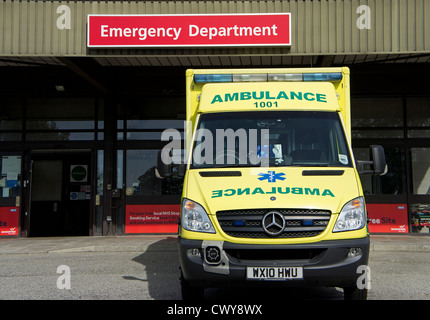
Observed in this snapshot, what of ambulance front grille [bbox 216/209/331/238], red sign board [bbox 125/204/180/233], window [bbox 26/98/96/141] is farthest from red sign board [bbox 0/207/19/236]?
ambulance front grille [bbox 216/209/331/238]

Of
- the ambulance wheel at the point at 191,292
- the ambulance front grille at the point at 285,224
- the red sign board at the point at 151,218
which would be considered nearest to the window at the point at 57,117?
the red sign board at the point at 151,218

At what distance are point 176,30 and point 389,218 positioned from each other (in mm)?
7485

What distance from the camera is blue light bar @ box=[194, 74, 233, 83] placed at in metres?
6.23

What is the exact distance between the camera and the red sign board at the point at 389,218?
1255cm

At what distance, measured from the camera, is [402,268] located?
26.3ft

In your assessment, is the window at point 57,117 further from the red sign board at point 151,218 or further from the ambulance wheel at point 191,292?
the ambulance wheel at point 191,292

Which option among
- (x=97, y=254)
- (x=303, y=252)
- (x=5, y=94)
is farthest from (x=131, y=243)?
(x=303, y=252)

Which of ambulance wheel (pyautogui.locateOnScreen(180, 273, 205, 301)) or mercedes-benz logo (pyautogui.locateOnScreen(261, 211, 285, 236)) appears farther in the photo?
ambulance wheel (pyautogui.locateOnScreen(180, 273, 205, 301))

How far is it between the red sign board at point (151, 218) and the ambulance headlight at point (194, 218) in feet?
26.3

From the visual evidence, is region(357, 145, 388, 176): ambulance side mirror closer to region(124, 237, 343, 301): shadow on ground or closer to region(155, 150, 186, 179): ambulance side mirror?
region(124, 237, 343, 301): shadow on ground

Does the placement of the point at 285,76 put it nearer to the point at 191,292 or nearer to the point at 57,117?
the point at 191,292

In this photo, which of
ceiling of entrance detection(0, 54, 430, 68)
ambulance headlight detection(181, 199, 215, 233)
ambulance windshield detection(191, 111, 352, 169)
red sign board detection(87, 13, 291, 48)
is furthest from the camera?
ceiling of entrance detection(0, 54, 430, 68)

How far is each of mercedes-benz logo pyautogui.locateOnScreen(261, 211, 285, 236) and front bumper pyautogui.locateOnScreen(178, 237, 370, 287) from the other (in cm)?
15
